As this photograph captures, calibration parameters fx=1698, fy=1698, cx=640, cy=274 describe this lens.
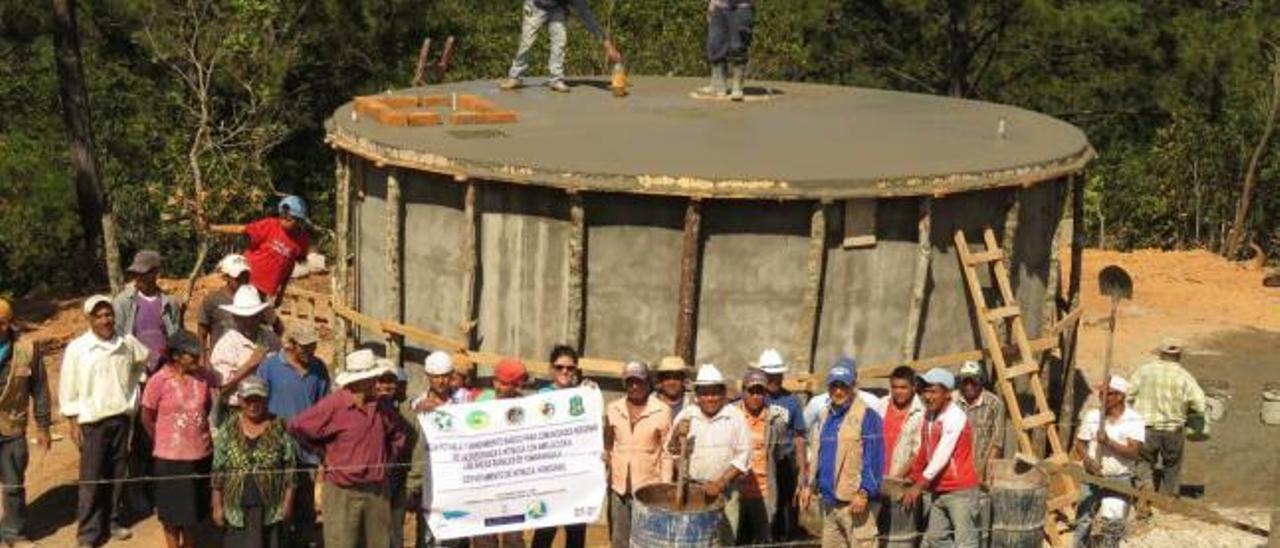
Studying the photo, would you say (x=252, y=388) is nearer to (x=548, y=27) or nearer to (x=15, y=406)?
(x=15, y=406)

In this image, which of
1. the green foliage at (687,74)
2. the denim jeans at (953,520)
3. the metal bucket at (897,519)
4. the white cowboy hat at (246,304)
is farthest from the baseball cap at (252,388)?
the green foliage at (687,74)

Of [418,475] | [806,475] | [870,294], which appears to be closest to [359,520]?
[418,475]

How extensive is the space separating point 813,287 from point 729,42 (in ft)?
14.8

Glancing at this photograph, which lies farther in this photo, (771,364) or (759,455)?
(771,364)

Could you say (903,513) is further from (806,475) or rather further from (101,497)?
(101,497)

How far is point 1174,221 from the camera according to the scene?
30.5 meters

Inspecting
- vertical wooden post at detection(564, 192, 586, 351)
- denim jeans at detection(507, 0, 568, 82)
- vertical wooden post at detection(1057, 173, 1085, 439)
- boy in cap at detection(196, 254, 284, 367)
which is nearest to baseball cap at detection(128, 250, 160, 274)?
boy in cap at detection(196, 254, 284, 367)

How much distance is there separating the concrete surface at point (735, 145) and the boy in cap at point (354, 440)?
288 cm

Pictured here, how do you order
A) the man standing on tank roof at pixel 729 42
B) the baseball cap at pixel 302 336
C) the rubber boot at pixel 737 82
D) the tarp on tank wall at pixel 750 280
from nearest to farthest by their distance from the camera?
the baseball cap at pixel 302 336 → the tarp on tank wall at pixel 750 280 → the man standing on tank roof at pixel 729 42 → the rubber boot at pixel 737 82

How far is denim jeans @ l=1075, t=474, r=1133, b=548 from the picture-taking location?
11477 mm

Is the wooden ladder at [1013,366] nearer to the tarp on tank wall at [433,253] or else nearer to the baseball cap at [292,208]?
the tarp on tank wall at [433,253]

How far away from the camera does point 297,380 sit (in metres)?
10.9

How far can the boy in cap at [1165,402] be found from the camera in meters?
13.0

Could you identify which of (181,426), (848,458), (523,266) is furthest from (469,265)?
(848,458)
